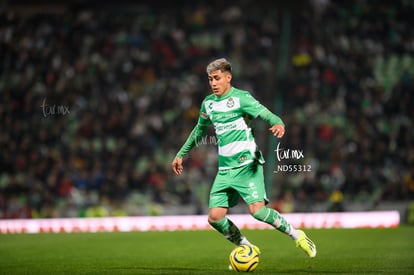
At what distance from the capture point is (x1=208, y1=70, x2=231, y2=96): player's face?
9.05 metres

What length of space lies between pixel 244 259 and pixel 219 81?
76.0 inches

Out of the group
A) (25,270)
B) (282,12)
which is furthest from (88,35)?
(25,270)

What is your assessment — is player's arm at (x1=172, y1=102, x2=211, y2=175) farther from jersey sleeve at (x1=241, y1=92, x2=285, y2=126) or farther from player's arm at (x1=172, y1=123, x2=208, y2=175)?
jersey sleeve at (x1=241, y1=92, x2=285, y2=126)

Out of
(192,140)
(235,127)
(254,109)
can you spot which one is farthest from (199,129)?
(254,109)

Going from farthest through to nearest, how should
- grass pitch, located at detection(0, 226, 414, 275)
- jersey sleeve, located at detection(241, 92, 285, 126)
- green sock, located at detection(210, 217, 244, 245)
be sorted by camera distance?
grass pitch, located at detection(0, 226, 414, 275), green sock, located at detection(210, 217, 244, 245), jersey sleeve, located at detection(241, 92, 285, 126)

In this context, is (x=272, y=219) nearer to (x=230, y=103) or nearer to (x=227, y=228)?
(x=227, y=228)

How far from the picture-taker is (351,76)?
2438 cm

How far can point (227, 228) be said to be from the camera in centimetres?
929

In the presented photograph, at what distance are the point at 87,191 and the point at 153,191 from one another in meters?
1.69

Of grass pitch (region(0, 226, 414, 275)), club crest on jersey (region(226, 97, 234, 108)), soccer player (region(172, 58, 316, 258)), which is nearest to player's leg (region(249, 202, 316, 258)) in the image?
soccer player (region(172, 58, 316, 258))

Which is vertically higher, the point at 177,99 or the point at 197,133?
the point at 197,133

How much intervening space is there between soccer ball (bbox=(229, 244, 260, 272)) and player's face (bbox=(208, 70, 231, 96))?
173 cm

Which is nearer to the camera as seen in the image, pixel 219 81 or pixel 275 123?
pixel 275 123

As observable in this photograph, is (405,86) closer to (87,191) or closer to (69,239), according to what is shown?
(87,191)
